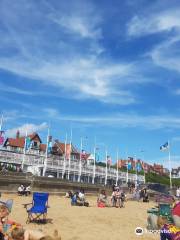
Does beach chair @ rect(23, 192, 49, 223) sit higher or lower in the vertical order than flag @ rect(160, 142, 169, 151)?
lower

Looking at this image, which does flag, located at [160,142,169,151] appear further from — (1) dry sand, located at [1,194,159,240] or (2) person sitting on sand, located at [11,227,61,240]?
(2) person sitting on sand, located at [11,227,61,240]

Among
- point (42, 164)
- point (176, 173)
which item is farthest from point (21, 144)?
point (176, 173)

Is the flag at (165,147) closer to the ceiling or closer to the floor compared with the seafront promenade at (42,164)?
closer to the ceiling

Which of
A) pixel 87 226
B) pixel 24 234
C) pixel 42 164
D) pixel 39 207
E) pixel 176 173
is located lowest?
pixel 87 226

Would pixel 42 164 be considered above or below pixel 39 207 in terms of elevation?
above

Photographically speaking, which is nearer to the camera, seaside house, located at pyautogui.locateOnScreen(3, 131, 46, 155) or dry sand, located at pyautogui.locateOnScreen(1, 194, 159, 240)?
dry sand, located at pyautogui.locateOnScreen(1, 194, 159, 240)

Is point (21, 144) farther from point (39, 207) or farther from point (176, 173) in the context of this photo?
point (176, 173)

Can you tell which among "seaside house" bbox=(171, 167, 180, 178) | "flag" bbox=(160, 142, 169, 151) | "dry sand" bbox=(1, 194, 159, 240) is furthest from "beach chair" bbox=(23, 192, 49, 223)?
"seaside house" bbox=(171, 167, 180, 178)

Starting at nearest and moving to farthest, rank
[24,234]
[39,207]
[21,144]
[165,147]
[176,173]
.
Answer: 1. [24,234]
2. [39,207]
3. [165,147]
4. [21,144]
5. [176,173]

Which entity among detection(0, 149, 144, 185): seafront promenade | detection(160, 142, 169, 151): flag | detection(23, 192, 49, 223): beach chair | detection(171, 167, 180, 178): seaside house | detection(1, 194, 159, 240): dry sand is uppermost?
detection(171, 167, 180, 178): seaside house

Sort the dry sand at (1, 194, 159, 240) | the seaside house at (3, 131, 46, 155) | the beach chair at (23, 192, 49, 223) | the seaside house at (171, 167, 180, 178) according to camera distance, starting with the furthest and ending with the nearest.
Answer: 1. the seaside house at (171, 167, 180, 178)
2. the seaside house at (3, 131, 46, 155)
3. the beach chair at (23, 192, 49, 223)
4. the dry sand at (1, 194, 159, 240)

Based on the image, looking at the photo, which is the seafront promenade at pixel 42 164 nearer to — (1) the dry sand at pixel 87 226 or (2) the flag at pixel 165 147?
(2) the flag at pixel 165 147

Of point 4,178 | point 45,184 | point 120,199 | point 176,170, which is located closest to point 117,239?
point 120,199

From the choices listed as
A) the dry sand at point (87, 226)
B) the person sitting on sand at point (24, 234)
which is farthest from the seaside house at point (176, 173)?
the person sitting on sand at point (24, 234)
